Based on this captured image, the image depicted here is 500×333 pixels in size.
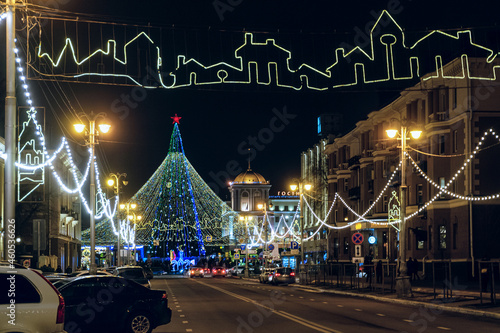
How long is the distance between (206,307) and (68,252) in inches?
2140

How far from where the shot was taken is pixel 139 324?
18219mm

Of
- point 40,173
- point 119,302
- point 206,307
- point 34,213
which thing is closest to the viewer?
point 119,302

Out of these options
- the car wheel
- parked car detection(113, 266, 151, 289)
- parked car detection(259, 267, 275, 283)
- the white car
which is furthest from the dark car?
parked car detection(259, 267, 275, 283)

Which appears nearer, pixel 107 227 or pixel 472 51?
pixel 472 51

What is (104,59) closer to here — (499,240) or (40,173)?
(40,173)

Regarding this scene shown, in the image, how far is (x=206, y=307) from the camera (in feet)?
89.4

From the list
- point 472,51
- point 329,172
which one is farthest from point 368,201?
point 472,51

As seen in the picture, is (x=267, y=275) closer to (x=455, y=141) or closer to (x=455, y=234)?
(x=455, y=234)

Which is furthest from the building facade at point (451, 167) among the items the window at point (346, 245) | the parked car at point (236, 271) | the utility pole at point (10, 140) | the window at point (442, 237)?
the parked car at point (236, 271)

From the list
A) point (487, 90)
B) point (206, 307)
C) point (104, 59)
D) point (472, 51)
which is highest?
point (472, 51)

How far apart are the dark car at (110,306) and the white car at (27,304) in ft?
23.4

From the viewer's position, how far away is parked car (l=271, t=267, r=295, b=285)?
54250 millimetres

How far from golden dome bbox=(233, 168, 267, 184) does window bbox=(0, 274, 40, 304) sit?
164027 millimetres

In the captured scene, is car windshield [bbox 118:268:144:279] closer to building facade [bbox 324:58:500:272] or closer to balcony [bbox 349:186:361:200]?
building facade [bbox 324:58:500:272]
